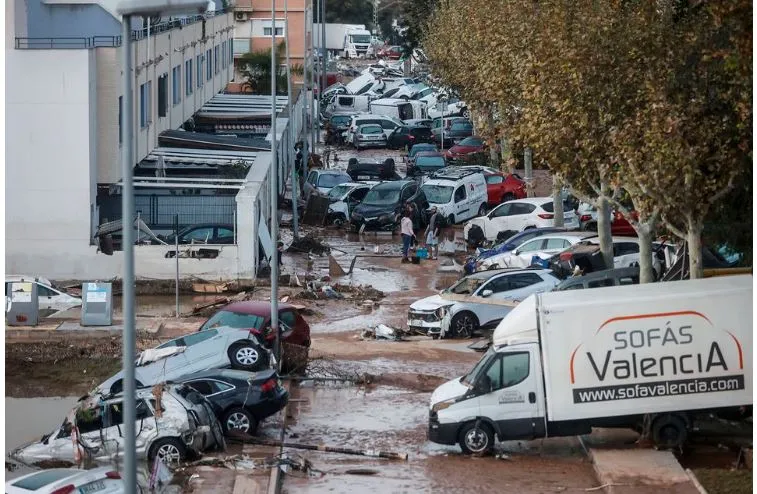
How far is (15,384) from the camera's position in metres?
24.8

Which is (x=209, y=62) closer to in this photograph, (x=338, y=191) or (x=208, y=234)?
(x=338, y=191)

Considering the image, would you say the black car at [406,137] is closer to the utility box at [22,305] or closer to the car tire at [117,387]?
the utility box at [22,305]

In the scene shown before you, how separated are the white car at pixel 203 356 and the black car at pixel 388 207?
19230mm

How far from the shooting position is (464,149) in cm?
5781

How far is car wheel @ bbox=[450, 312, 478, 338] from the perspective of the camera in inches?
1077

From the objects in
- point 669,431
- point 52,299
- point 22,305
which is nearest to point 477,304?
point 22,305

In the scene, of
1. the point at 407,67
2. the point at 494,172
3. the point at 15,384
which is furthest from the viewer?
the point at 407,67

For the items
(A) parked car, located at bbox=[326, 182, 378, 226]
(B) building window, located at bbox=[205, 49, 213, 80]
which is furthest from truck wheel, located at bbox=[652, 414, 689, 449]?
(B) building window, located at bbox=[205, 49, 213, 80]

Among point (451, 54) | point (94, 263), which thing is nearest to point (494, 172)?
point (451, 54)

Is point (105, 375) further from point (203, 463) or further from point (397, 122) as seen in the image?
point (397, 122)

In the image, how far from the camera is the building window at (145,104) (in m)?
40.2

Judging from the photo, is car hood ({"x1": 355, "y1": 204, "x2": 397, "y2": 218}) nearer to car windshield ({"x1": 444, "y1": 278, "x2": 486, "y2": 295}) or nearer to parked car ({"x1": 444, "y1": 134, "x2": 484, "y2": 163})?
car windshield ({"x1": 444, "y1": 278, "x2": 486, "y2": 295})

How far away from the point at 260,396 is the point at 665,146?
6845 millimetres

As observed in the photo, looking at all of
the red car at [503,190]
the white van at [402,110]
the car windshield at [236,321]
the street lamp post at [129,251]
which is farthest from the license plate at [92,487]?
the white van at [402,110]
